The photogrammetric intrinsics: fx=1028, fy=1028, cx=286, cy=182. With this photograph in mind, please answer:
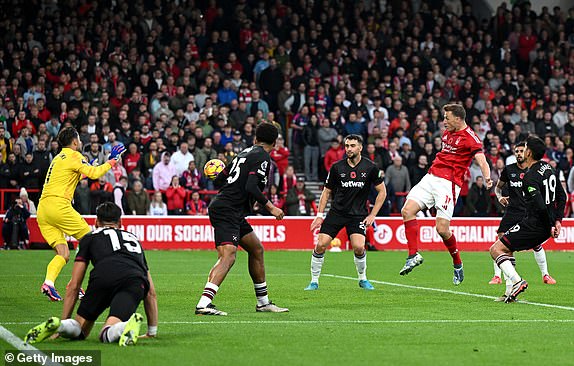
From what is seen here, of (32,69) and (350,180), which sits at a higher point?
(32,69)

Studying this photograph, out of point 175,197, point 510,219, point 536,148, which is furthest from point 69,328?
point 175,197

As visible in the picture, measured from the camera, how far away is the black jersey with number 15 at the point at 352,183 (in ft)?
51.5

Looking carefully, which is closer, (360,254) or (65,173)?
(65,173)

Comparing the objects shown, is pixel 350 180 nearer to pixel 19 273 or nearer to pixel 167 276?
pixel 167 276

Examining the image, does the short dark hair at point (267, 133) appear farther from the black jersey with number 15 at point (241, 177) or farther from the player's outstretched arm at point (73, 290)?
the player's outstretched arm at point (73, 290)

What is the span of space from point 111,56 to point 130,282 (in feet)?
70.9

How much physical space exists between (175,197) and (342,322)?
678 inches

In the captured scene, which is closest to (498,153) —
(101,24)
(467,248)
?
(467,248)

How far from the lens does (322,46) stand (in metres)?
34.0

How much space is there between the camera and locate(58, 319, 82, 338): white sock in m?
8.79

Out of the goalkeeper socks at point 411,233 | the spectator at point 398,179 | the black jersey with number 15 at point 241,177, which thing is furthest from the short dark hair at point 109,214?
the spectator at point 398,179

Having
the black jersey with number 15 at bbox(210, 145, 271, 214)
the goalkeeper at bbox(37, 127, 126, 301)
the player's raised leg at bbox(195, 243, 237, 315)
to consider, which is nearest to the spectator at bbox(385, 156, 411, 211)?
the goalkeeper at bbox(37, 127, 126, 301)

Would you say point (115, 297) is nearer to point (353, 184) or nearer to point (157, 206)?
point (353, 184)

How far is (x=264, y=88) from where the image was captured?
103 feet
